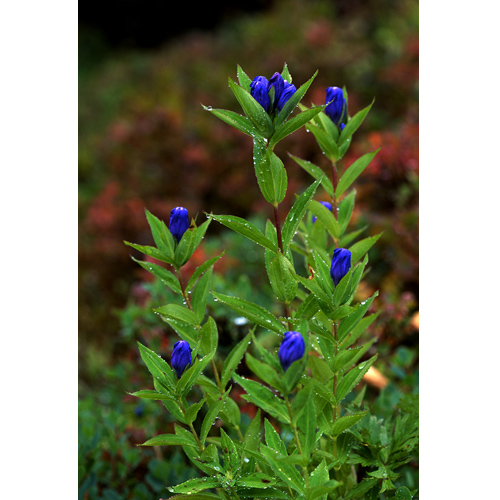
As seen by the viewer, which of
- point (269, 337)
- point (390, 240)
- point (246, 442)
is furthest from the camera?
point (390, 240)

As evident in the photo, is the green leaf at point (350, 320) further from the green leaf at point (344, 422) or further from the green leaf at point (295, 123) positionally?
the green leaf at point (295, 123)

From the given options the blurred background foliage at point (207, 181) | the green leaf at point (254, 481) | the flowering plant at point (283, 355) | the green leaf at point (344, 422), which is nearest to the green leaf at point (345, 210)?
the flowering plant at point (283, 355)

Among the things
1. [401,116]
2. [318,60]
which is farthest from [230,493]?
[318,60]

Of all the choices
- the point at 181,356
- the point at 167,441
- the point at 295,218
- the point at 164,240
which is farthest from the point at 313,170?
the point at 167,441

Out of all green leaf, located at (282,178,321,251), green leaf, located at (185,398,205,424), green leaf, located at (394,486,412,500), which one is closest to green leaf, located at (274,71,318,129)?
green leaf, located at (282,178,321,251)

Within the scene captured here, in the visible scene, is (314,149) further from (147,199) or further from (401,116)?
(147,199)

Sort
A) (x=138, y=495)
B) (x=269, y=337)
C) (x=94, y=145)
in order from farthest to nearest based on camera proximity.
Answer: (x=94, y=145) < (x=269, y=337) < (x=138, y=495)

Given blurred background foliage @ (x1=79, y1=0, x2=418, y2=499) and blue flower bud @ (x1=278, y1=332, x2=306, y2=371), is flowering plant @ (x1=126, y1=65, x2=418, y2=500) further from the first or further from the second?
blurred background foliage @ (x1=79, y1=0, x2=418, y2=499)
